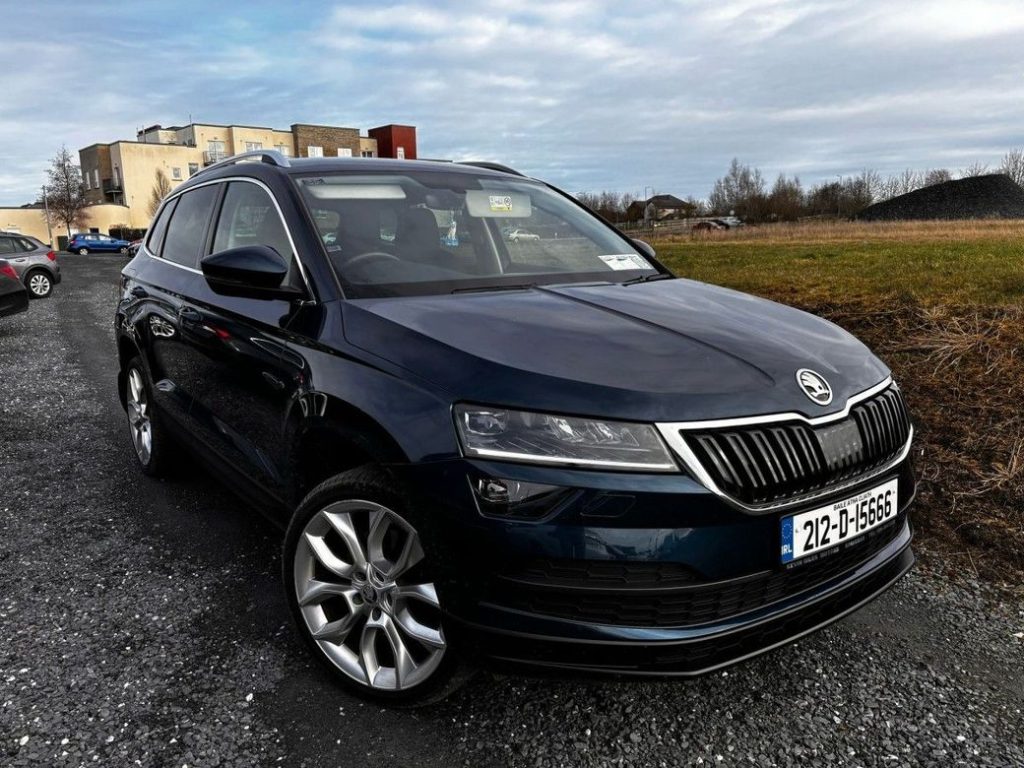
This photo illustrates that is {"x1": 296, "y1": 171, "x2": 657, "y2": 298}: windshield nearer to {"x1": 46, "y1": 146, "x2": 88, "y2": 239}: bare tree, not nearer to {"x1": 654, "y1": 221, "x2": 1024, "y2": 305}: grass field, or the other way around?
{"x1": 654, "y1": 221, "x2": 1024, "y2": 305}: grass field

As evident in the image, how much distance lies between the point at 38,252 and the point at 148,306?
1818 centimetres

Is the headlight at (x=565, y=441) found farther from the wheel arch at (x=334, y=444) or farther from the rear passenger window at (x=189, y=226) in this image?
the rear passenger window at (x=189, y=226)

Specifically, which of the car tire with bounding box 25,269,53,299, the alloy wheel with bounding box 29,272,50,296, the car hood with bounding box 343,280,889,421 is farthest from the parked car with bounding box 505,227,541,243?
the alloy wheel with bounding box 29,272,50,296

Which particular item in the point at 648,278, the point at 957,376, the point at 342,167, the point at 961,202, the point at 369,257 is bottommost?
the point at 957,376

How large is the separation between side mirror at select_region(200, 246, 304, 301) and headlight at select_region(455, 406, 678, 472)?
1.09m

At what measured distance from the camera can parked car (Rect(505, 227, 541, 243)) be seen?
353 centimetres

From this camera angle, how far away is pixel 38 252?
63.2 feet

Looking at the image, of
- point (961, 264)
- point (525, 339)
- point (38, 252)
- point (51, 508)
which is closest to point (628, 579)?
point (525, 339)

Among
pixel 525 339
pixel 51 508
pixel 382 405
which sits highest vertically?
pixel 525 339

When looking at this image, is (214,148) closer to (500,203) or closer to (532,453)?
(500,203)

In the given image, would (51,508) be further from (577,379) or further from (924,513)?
(924,513)

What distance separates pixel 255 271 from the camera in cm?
269

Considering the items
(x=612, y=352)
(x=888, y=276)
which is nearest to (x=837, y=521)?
(x=612, y=352)

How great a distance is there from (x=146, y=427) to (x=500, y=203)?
103 inches
